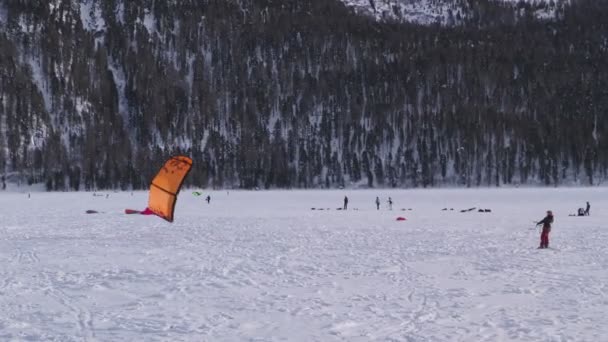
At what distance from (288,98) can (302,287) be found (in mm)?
151796

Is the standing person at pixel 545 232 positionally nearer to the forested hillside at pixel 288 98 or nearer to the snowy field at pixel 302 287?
the snowy field at pixel 302 287

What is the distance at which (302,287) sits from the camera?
13727mm

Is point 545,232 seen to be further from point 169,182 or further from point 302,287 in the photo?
point 169,182

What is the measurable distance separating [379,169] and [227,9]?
275ft

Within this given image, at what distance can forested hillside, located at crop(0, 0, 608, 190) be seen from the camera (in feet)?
467

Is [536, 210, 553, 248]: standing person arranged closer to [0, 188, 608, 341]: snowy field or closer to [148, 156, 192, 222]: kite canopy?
[0, 188, 608, 341]: snowy field

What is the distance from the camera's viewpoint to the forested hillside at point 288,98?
142 m

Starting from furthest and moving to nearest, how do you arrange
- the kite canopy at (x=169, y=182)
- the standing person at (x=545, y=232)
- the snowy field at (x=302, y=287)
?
the standing person at (x=545, y=232)
the kite canopy at (x=169, y=182)
the snowy field at (x=302, y=287)

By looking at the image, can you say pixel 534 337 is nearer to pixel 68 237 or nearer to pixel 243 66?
pixel 68 237

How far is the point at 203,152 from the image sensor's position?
14888 centimetres

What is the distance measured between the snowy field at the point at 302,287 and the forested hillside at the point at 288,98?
381 ft

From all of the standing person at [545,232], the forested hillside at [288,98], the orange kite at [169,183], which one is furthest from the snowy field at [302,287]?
the forested hillside at [288,98]

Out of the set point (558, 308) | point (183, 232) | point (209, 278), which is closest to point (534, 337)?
point (558, 308)

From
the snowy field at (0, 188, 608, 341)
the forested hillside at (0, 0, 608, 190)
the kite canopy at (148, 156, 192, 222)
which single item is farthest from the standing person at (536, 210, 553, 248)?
the forested hillside at (0, 0, 608, 190)
